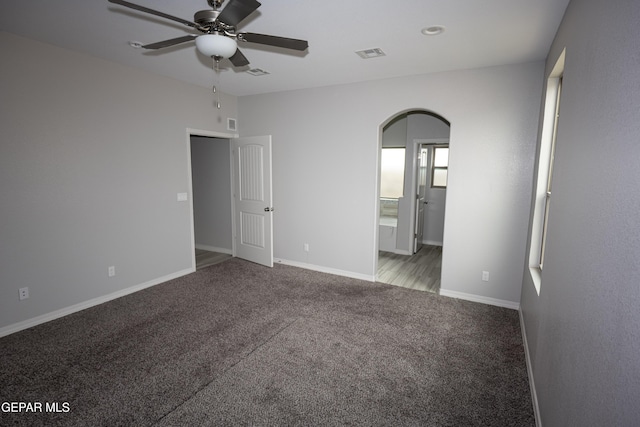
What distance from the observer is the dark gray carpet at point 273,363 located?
2.11 metres

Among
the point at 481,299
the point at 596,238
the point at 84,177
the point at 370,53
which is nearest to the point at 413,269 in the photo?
the point at 481,299

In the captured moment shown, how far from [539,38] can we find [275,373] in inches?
140

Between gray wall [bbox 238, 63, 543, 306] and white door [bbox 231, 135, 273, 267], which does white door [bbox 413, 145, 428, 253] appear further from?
white door [bbox 231, 135, 273, 267]

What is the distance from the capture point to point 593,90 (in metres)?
1.48

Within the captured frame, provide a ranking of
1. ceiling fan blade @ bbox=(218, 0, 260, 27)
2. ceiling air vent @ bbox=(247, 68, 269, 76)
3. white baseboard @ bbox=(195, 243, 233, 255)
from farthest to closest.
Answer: white baseboard @ bbox=(195, 243, 233, 255) → ceiling air vent @ bbox=(247, 68, 269, 76) → ceiling fan blade @ bbox=(218, 0, 260, 27)

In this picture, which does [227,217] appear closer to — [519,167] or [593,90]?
[519,167]

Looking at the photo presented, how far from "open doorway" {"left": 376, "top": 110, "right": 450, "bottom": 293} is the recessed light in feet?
7.45

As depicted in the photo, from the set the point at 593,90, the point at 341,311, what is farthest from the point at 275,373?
the point at 593,90

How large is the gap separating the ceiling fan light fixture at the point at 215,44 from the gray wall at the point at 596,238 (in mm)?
1842

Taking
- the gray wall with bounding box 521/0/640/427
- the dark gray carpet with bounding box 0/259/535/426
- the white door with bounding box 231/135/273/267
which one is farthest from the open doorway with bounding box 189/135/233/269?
the gray wall with bounding box 521/0/640/427

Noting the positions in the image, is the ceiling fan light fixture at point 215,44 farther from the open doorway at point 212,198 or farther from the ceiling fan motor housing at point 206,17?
the open doorway at point 212,198

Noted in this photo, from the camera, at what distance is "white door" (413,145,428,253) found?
6.05 metres

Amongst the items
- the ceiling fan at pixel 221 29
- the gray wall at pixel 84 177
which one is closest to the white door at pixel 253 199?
the gray wall at pixel 84 177

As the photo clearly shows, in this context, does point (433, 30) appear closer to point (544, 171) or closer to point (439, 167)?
point (544, 171)
